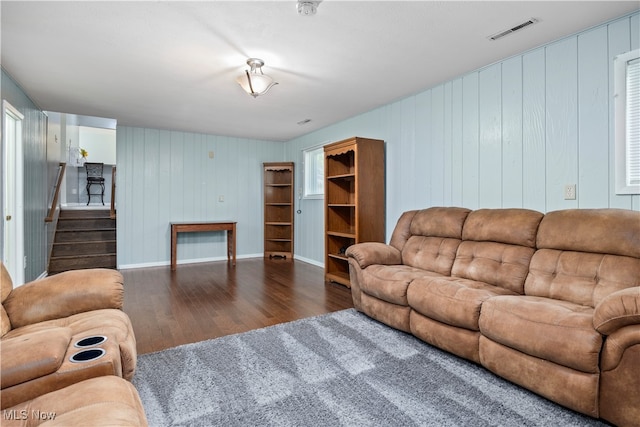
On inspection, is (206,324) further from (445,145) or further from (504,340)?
(445,145)

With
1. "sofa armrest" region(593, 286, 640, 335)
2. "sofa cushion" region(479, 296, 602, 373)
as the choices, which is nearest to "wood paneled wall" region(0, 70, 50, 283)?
"sofa cushion" region(479, 296, 602, 373)

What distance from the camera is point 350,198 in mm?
4930

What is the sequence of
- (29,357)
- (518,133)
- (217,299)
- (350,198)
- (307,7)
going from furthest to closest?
(350,198) → (217,299) → (518,133) → (307,7) → (29,357)

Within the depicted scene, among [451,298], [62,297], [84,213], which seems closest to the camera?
[62,297]

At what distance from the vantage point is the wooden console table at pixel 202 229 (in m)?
5.49

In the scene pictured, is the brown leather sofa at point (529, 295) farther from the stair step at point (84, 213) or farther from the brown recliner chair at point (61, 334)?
the stair step at point (84, 213)

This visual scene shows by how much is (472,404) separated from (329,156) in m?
3.58

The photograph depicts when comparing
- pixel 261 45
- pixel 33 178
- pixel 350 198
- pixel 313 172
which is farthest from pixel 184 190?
pixel 261 45

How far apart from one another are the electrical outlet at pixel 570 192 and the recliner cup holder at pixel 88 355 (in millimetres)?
3213

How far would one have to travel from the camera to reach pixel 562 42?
2613mm

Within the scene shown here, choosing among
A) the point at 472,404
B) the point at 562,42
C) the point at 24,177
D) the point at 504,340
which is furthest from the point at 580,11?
the point at 24,177

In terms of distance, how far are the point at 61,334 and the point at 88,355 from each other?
137mm

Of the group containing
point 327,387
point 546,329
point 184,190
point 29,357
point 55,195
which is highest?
point 184,190

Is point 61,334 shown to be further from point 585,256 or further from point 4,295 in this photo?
point 585,256
